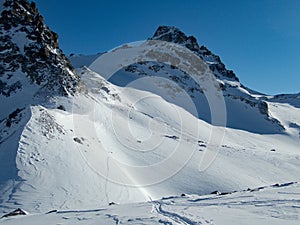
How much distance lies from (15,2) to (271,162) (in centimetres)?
3911

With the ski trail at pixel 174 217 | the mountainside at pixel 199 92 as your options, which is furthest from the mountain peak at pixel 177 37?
the ski trail at pixel 174 217

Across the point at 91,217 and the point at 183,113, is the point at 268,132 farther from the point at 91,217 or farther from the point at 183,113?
the point at 91,217

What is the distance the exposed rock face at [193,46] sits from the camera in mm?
95556

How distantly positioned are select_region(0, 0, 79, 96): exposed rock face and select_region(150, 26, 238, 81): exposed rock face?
68.5 metres

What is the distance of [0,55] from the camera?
3038 cm

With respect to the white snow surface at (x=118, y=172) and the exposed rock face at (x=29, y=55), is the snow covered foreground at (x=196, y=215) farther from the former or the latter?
the exposed rock face at (x=29, y=55)

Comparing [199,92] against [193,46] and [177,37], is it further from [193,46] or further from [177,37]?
[177,37]

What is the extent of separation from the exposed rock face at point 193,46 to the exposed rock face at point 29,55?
68467 millimetres

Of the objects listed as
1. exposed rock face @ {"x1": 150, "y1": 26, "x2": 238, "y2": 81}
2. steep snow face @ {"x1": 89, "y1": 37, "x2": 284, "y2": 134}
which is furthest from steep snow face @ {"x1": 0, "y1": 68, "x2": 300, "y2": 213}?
exposed rock face @ {"x1": 150, "y1": 26, "x2": 238, "y2": 81}

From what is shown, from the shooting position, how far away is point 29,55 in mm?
30344

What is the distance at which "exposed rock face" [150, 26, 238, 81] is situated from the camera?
95.6 meters

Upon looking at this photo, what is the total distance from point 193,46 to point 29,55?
261 ft

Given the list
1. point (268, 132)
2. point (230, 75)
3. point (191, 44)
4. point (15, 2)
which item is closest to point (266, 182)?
point (15, 2)

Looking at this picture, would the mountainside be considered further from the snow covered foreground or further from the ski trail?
the ski trail
